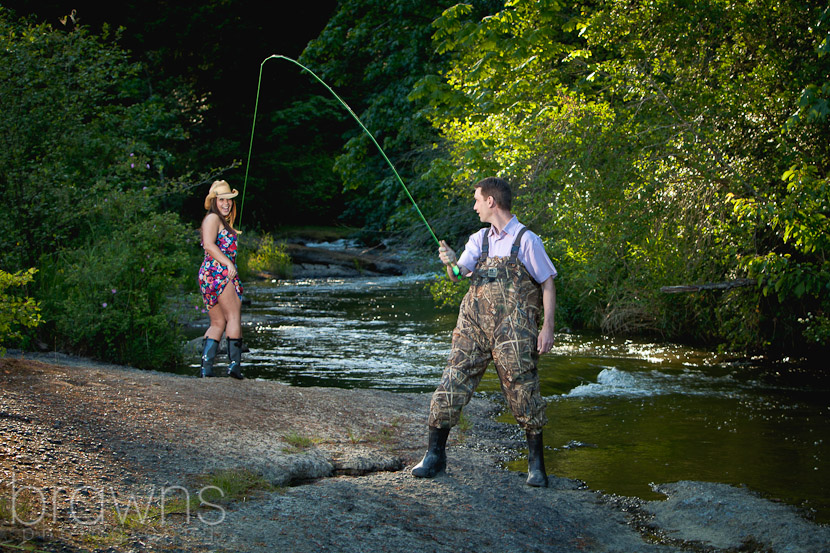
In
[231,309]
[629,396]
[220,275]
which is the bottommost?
[629,396]

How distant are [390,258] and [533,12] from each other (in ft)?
53.9

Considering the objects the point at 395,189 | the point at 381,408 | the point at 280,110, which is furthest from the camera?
the point at 280,110

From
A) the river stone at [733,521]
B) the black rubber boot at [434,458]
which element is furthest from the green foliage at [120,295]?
the river stone at [733,521]

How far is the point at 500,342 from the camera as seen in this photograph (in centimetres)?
498

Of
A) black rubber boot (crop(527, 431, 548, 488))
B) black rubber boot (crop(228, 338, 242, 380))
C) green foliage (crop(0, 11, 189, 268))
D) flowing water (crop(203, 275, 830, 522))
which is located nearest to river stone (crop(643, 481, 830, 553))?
flowing water (crop(203, 275, 830, 522))

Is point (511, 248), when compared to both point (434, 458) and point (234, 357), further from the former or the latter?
point (234, 357)

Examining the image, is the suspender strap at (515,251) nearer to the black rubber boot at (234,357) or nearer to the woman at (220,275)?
the woman at (220,275)

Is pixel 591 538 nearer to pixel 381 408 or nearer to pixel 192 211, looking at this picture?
pixel 381 408

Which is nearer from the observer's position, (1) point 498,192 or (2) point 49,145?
(1) point 498,192

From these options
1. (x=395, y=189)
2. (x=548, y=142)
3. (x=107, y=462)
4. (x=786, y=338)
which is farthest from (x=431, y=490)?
(x=395, y=189)

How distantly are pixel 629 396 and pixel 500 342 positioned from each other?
386cm

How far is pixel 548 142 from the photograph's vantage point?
35.4 feet

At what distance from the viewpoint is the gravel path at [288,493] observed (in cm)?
369

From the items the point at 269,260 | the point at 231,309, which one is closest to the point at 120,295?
the point at 231,309
